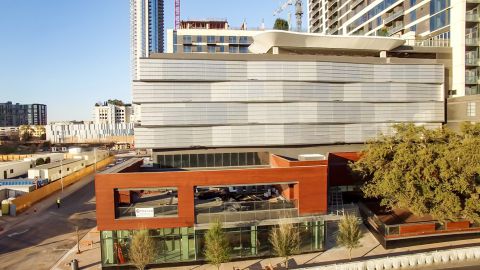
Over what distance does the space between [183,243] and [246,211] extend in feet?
20.3

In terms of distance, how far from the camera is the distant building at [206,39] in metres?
86.5

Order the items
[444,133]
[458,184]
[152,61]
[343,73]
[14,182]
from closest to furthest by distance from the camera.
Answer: [458,184] < [444,133] < [152,61] < [343,73] < [14,182]

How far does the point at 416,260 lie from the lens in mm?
27312

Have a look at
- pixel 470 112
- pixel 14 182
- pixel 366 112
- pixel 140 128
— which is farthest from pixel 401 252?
pixel 14 182

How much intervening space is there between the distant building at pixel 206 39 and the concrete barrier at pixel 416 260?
71.1m

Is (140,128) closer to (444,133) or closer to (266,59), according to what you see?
(266,59)

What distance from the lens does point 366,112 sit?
46.0 m

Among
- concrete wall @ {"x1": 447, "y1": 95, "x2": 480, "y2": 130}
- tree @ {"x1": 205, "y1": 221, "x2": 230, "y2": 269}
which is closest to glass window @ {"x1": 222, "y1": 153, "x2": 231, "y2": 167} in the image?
tree @ {"x1": 205, "y1": 221, "x2": 230, "y2": 269}

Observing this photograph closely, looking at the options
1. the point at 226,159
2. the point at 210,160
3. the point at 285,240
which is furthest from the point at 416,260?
the point at 210,160

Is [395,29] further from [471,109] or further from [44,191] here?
[44,191]

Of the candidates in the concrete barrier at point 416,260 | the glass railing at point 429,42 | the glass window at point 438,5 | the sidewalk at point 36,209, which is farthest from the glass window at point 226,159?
the glass window at point 438,5

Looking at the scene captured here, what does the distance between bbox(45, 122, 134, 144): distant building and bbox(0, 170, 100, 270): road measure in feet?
411

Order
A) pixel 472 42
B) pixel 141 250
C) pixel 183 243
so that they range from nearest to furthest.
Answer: pixel 141 250
pixel 183 243
pixel 472 42

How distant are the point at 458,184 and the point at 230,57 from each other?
2835 centimetres
